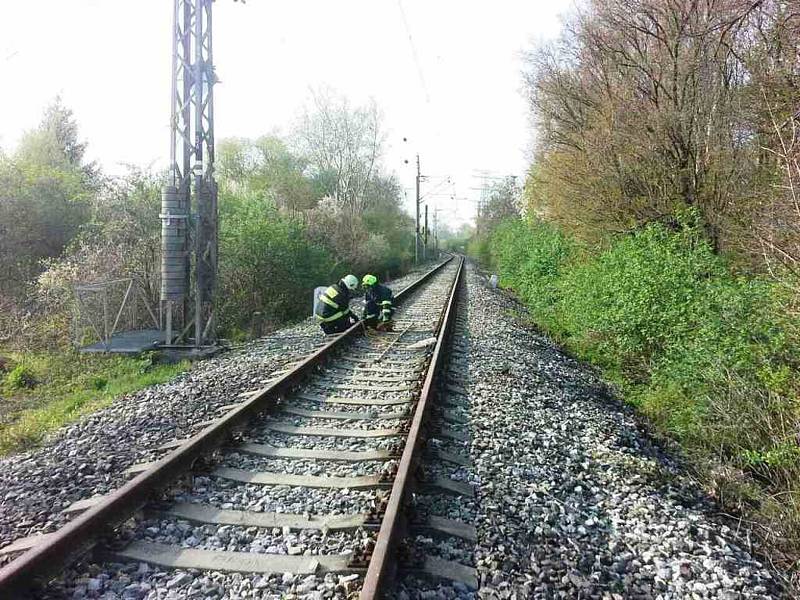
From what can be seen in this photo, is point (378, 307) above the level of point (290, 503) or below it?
above

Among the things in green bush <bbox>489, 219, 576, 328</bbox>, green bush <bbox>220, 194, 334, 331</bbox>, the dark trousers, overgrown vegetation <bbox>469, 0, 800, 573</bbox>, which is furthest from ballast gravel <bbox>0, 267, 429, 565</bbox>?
green bush <bbox>489, 219, 576, 328</bbox>

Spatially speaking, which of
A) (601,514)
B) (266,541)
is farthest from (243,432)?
(601,514)

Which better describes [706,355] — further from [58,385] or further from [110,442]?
[58,385]

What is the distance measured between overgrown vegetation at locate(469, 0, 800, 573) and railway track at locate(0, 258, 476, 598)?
261 cm

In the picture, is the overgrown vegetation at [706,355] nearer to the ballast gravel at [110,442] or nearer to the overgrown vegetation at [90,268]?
the ballast gravel at [110,442]

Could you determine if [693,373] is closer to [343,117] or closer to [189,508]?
[189,508]

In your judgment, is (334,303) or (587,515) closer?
(587,515)

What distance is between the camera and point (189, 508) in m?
3.97

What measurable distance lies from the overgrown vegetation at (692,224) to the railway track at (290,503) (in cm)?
261

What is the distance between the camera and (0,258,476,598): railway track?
→ 127 inches

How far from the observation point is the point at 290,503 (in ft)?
13.4

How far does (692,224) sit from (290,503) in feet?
34.2

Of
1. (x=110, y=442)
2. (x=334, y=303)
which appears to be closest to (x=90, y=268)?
(x=334, y=303)

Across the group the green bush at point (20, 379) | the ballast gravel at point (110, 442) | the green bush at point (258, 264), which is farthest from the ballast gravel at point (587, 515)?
the green bush at point (258, 264)
